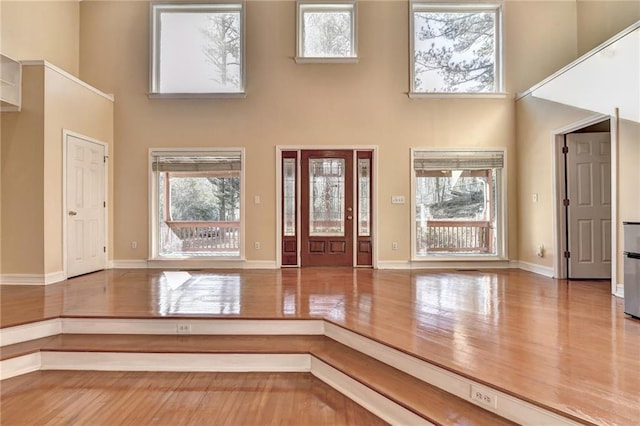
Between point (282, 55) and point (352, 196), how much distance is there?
8.87 feet

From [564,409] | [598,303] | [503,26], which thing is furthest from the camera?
[503,26]

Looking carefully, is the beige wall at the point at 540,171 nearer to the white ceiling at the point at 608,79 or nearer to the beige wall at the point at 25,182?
the white ceiling at the point at 608,79

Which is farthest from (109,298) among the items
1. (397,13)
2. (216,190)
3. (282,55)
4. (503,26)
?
(503,26)

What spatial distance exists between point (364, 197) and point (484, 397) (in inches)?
154

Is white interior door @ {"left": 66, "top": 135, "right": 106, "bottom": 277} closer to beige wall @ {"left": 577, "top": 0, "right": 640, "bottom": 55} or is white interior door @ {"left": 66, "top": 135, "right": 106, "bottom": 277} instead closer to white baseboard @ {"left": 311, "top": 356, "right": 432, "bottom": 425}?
white baseboard @ {"left": 311, "top": 356, "right": 432, "bottom": 425}

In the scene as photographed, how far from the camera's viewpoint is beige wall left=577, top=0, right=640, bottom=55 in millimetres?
4352

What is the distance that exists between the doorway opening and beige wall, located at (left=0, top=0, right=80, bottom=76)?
768 cm

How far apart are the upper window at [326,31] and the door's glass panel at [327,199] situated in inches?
73.0

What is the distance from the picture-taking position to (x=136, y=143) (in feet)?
17.7

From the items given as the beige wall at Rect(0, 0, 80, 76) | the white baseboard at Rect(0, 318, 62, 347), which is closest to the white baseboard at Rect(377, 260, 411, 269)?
the white baseboard at Rect(0, 318, 62, 347)

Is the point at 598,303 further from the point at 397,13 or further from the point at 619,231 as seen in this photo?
the point at 397,13

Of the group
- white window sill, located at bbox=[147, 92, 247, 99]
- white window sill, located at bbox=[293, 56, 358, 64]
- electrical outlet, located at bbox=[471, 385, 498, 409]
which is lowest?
electrical outlet, located at bbox=[471, 385, 498, 409]

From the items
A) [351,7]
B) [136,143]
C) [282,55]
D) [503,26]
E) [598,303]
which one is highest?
[351,7]

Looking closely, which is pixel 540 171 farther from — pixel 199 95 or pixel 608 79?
pixel 199 95
